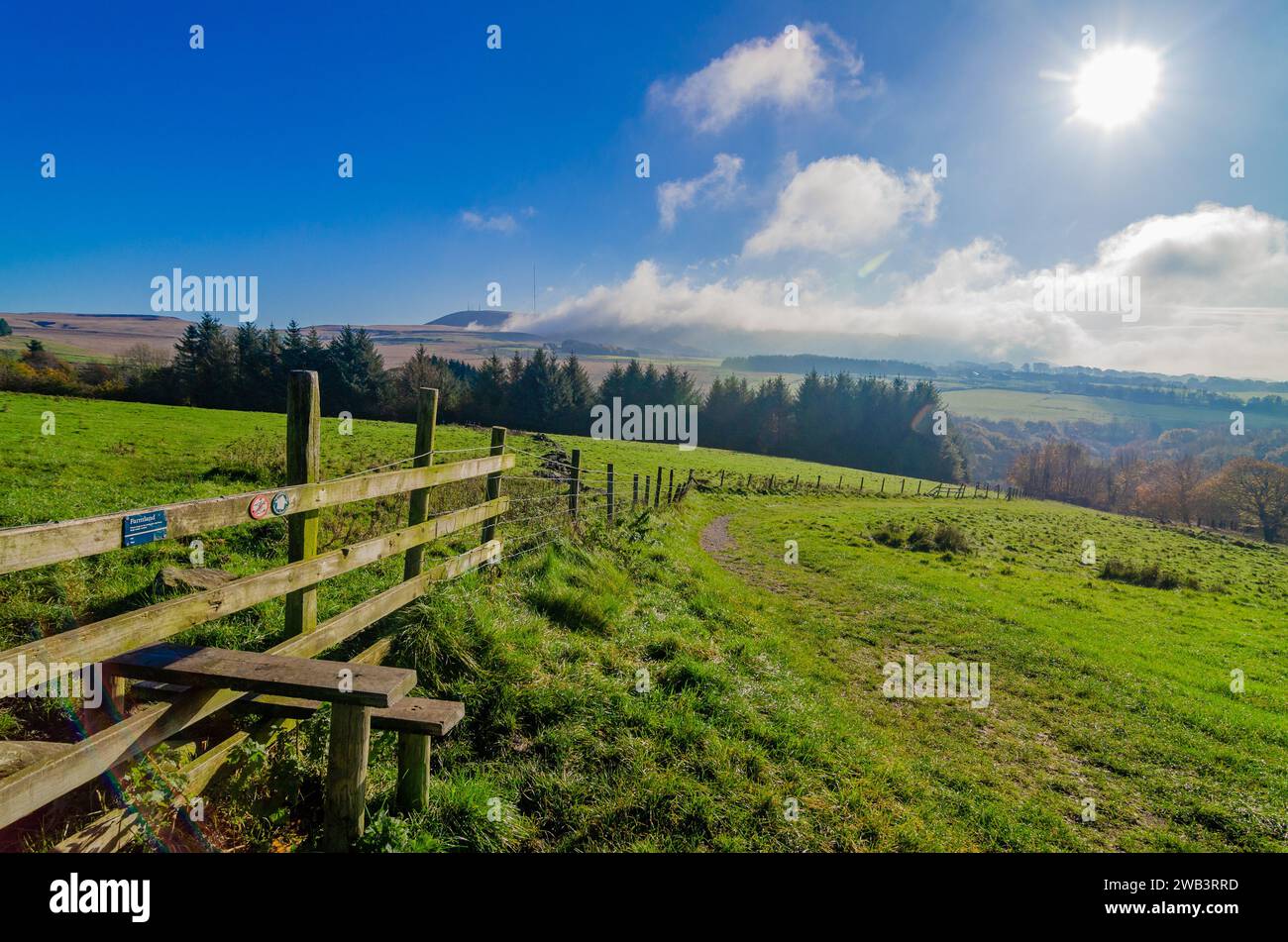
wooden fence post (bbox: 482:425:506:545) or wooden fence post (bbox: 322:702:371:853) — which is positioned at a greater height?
wooden fence post (bbox: 482:425:506:545)

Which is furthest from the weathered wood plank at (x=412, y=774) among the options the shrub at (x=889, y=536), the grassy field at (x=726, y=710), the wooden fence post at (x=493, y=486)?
the shrub at (x=889, y=536)

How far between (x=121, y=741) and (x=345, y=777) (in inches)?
45.0

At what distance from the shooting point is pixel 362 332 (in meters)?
66.5

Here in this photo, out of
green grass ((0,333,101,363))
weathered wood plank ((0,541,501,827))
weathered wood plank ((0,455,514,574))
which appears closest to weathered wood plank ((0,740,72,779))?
weathered wood plank ((0,541,501,827))

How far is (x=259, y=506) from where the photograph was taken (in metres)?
4.05

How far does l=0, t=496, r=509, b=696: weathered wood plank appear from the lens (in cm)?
281

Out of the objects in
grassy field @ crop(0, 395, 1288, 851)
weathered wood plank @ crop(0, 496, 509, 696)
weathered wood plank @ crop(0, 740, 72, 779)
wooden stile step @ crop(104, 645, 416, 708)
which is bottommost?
grassy field @ crop(0, 395, 1288, 851)

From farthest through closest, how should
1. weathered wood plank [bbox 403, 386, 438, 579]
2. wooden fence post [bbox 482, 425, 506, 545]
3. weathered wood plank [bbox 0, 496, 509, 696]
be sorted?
wooden fence post [bbox 482, 425, 506, 545]
weathered wood plank [bbox 403, 386, 438, 579]
weathered wood plank [bbox 0, 496, 509, 696]

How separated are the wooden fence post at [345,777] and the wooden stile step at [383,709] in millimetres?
218

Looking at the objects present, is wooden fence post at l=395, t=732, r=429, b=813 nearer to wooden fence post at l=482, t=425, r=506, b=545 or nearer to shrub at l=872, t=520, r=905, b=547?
wooden fence post at l=482, t=425, r=506, b=545

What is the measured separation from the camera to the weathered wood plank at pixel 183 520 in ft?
8.96

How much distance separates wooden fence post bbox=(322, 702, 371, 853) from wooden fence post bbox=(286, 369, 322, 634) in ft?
5.31

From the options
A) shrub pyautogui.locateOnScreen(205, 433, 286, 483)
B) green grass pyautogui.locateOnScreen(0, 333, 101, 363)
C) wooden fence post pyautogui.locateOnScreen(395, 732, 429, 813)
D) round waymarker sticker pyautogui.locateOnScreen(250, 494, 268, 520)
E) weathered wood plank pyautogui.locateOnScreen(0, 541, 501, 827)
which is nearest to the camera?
weathered wood plank pyautogui.locateOnScreen(0, 541, 501, 827)
